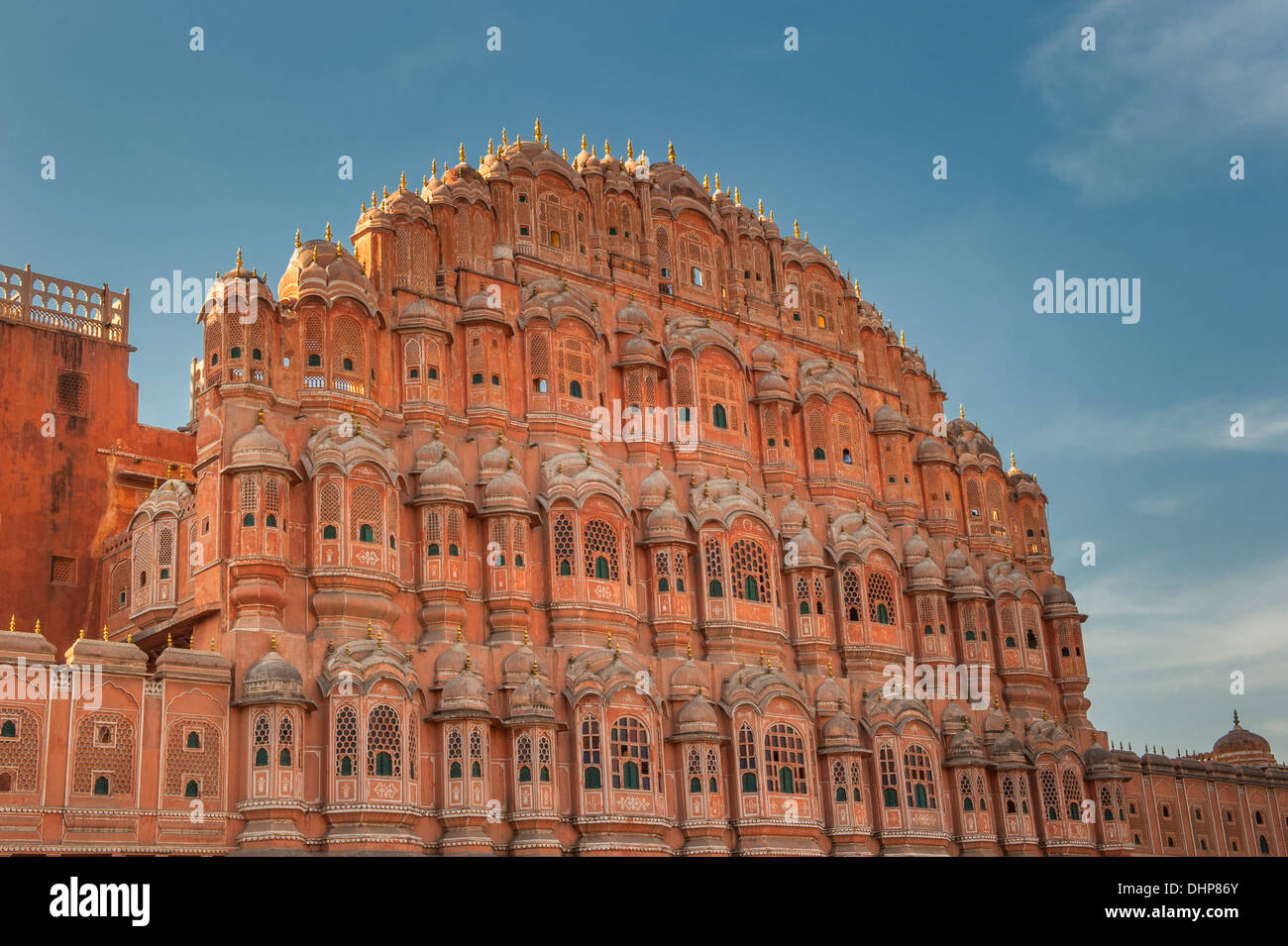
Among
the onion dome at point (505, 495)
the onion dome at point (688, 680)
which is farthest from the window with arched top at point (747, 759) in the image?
the onion dome at point (505, 495)

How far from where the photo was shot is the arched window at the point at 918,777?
43.6m

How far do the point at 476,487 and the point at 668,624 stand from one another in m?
6.58

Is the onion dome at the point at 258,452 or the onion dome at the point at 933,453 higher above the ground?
the onion dome at the point at 933,453

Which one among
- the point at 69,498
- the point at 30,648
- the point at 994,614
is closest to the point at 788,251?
the point at 994,614

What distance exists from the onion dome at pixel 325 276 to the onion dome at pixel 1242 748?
161 feet

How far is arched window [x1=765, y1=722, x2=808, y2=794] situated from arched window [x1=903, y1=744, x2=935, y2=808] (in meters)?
4.09

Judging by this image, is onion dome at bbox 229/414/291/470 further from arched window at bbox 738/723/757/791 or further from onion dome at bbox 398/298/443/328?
arched window at bbox 738/723/757/791

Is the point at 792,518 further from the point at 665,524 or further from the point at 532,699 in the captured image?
the point at 532,699

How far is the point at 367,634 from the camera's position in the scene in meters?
35.9

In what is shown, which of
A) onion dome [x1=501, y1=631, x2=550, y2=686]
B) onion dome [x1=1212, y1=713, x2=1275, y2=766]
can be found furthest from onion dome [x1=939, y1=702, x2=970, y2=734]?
onion dome [x1=1212, y1=713, x2=1275, y2=766]

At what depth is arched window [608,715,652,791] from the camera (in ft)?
124

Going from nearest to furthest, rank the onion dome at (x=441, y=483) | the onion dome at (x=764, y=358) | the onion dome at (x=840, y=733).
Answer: the onion dome at (x=441, y=483)
the onion dome at (x=840, y=733)
the onion dome at (x=764, y=358)

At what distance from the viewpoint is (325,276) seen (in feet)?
129

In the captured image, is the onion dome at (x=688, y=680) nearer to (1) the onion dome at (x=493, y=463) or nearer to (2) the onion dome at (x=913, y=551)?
(1) the onion dome at (x=493, y=463)
